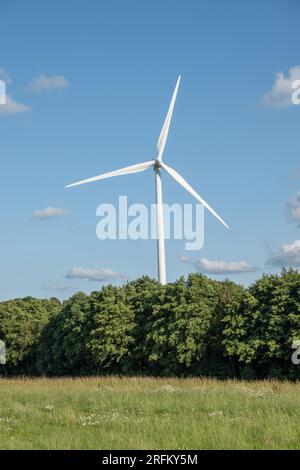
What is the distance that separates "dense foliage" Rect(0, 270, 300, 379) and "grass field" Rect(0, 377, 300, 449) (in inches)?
469

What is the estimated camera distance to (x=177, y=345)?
38906 millimetres

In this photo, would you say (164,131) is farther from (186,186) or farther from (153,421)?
(153,421)

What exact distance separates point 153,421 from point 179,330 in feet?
75.8

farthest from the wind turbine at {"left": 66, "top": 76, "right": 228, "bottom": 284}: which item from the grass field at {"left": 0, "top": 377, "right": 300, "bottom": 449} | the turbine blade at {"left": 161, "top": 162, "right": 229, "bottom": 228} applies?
the grass field at {"left": 0, "top": 377, "right": 300, "bottom": 449}

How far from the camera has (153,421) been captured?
1659 cm

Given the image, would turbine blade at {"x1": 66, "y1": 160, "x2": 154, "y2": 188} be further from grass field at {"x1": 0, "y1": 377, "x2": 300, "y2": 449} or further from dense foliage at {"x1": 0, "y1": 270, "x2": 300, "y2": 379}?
grass field at {"x1": 0, "y1": 377, "x2": 300, "y2": 449}

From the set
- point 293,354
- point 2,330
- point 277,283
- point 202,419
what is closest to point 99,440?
point 202,419

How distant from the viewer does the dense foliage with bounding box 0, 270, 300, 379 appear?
3519 cm

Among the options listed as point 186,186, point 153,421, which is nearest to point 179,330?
point 186,186

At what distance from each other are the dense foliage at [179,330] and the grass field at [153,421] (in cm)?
1191

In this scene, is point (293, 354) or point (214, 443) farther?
point (293, 354)

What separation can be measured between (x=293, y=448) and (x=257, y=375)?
2281 cm
